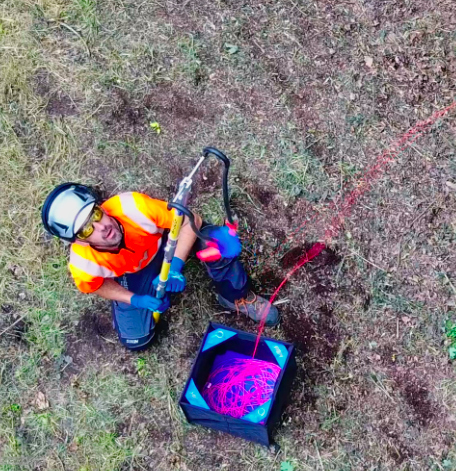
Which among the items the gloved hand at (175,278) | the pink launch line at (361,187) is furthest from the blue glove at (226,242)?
the pink launch line at (361,187)

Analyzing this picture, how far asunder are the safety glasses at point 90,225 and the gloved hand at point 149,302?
64 cm

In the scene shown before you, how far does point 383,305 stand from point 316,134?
1.29 m

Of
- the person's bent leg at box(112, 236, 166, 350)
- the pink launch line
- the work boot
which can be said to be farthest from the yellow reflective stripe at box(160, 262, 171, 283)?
the pink launch line

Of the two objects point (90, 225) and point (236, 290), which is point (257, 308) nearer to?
point (236, 290)

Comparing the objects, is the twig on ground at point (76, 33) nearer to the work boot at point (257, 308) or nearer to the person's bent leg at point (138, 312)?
the person's bent leg at point (138, 312)

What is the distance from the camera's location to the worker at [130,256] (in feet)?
11.1

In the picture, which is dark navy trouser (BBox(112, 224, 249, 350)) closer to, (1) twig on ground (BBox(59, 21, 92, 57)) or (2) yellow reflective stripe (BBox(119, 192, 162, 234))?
(2) yellow reflective stripe (BBox(119, 192, 162, 234))

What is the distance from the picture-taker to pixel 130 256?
12.7 ft

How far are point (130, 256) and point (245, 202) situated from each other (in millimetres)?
987

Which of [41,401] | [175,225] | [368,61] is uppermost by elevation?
[368,61]

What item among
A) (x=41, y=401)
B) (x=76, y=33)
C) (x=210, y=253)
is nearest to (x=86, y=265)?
(x=210, y=253)

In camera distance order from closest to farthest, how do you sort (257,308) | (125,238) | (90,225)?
(90,225) < (125,238) < (257,308)

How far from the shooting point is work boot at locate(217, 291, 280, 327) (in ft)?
13.7

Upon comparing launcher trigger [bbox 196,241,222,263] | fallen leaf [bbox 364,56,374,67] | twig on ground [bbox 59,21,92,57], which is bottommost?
launcher trigger [bbox 196,241,222,263]
